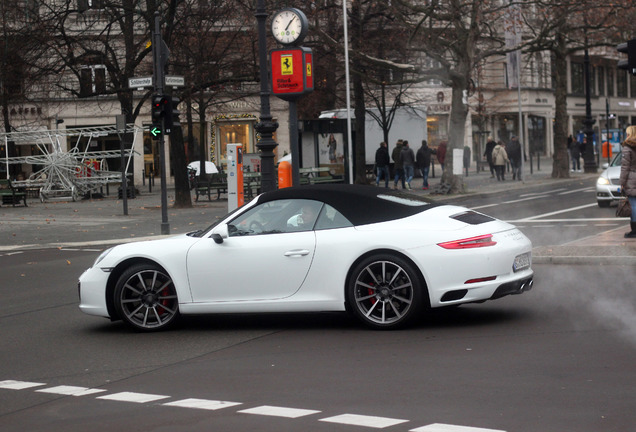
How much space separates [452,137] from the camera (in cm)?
3266

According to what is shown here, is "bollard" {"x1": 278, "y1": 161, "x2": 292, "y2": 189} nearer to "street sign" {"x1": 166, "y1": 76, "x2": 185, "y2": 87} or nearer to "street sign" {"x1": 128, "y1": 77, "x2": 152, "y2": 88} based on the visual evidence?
"street sign" {"x1": 166, "y1": 76, "x2": 185, "y2": 87}

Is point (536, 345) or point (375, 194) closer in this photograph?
point (536, 345)

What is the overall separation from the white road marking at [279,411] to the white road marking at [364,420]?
23cm

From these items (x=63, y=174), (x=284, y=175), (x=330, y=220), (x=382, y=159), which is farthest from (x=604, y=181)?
(x=63, y=174)

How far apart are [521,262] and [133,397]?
3874 mm

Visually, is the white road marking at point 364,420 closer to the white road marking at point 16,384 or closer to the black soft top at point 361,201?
the white road marking at point 16,384

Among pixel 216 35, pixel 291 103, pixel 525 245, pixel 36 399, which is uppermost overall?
pixel 216 35

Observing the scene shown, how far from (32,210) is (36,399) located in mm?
27172

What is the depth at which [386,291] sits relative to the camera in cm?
877

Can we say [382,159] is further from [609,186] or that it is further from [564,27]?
[609,186]

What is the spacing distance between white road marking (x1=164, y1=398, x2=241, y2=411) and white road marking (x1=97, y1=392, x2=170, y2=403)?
0.21m

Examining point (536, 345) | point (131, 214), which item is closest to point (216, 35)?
point (131, 214)

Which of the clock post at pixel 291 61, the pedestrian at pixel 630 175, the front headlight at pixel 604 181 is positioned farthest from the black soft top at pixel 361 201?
the front headlight at pixel 604 181

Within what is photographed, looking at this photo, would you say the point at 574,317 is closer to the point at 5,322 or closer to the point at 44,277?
the point at 5,322
